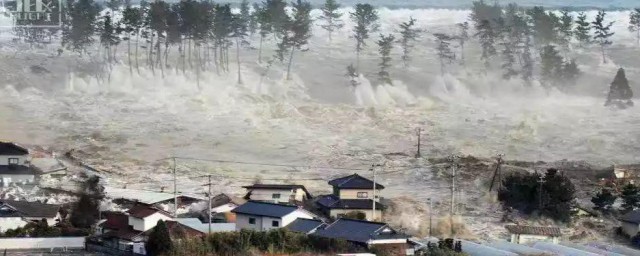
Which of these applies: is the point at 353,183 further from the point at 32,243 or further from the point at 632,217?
A: the point at 32,243

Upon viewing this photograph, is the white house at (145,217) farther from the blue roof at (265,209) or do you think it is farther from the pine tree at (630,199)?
the pine tree at (630,199)

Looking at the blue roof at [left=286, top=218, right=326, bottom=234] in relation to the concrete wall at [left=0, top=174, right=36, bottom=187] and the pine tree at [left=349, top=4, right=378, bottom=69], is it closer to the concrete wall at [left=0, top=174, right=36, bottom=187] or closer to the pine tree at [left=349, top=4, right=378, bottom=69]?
the concrete wall at [left=0, top=174, right=36, bottom=187]

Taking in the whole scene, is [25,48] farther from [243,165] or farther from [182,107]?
[243,165]

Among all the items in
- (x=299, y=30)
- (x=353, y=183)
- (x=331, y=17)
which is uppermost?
(x=331, y=17)

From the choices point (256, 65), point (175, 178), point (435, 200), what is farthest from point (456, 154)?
point (256, 65)

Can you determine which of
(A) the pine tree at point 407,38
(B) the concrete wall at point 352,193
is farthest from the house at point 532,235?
(A) the pine tree at point 407,38

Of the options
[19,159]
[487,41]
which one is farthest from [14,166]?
[487,41]
